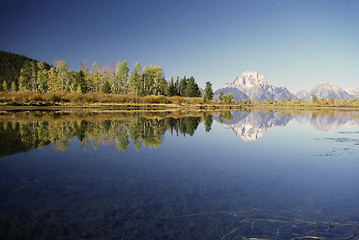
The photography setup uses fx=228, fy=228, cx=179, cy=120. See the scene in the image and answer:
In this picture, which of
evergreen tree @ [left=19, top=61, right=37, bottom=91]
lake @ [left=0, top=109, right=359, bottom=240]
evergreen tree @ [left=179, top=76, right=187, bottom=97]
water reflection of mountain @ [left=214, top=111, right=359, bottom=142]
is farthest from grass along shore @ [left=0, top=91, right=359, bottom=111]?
lake @ [left=0, top=109, right=359, bottom=240]

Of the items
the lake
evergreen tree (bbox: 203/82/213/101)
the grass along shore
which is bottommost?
the lake

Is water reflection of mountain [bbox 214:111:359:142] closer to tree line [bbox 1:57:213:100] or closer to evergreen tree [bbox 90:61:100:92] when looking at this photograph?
tree line [bbox 1:57:213:100]

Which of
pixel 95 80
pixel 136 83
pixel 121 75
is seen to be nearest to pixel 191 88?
Result: pixel 136 83

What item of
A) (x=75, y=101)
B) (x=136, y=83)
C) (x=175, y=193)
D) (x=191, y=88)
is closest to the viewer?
(x=175, y=193)

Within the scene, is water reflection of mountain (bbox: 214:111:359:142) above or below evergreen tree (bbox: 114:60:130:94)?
below

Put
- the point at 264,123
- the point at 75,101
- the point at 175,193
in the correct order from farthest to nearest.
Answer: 1. the point at 75,101
2. the point at 264,123
3. the point at 175,193

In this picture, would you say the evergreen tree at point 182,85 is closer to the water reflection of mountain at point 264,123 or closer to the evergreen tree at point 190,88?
the evergreen tree at point 190,88

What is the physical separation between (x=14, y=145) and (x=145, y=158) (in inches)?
464

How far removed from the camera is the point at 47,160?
48.5 ft

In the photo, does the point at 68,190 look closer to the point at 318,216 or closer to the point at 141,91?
the point at 318,216

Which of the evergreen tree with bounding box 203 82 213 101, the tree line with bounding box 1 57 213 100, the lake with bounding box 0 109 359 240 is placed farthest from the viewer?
the evergreen tree with bounding box 203 82 213 101

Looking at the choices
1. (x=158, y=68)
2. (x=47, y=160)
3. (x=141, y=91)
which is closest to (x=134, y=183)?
(x=47, y=160)

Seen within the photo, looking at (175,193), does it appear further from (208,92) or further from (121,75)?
(208,92)

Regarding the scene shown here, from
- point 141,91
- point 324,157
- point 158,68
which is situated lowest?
point 324,157
